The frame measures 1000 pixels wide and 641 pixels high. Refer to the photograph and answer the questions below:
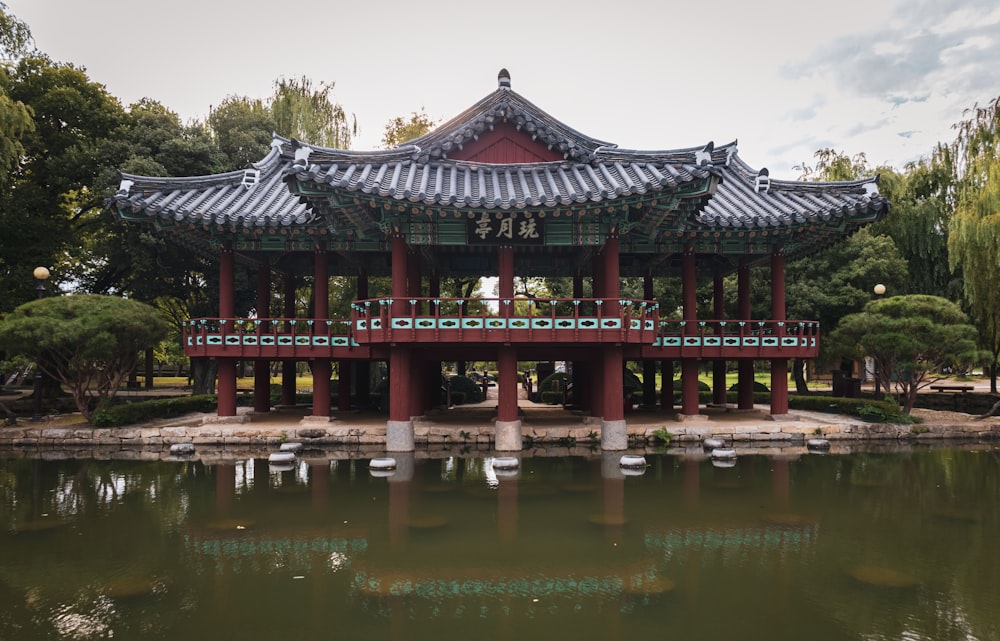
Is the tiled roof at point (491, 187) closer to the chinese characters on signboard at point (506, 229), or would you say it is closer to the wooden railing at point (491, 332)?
the chinese characters on signboard at point (506, 229)

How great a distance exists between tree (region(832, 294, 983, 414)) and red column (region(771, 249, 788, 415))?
2353 millimetres

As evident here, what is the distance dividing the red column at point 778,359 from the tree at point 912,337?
2.35 metres

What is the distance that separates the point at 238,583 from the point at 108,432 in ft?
47.2

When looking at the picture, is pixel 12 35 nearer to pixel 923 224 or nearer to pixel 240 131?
pixel 240 131

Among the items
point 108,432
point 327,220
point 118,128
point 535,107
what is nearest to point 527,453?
point 327,220

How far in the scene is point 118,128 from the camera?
1101 inches

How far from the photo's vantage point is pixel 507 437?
16500 millimetres

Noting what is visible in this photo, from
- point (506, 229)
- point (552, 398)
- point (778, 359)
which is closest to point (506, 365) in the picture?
point (506, 229)

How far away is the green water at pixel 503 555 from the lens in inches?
238

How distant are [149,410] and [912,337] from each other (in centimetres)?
2665

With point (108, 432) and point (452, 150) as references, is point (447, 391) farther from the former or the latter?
point (108, 432)

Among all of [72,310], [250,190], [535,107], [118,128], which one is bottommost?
[72,310]

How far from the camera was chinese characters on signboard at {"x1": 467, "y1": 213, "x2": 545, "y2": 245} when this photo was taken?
16594 mm

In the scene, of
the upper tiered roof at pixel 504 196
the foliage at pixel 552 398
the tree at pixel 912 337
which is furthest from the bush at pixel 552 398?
the tree at pixel 912 337
